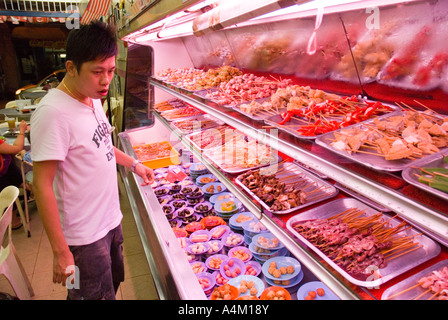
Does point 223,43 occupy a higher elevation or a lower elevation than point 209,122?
higher

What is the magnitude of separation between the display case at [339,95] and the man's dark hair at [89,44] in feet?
2.58

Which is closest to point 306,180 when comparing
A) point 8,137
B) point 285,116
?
point 285,116

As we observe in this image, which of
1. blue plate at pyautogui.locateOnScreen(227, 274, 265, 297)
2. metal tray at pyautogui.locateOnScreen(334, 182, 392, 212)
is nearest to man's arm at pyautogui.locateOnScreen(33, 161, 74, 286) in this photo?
blue plate at pyautogui.locateOnScreen(227, 274, 265, 297)

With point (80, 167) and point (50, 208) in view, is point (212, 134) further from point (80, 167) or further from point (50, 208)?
point (50, 208)

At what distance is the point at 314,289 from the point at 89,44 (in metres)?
2.40

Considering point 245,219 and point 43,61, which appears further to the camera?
point 43,61

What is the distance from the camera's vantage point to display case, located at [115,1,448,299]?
1416mm

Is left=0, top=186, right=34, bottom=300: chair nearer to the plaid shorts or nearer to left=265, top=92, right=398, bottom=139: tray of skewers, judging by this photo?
the plaid shorts

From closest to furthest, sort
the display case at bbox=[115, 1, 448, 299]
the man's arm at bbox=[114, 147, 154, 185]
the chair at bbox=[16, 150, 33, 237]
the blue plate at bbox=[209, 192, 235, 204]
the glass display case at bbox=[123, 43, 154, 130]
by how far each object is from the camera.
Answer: the display case at bbox=[115, 1, 448, 299], the man's arm at bbox=[114, 147, 154, 185], the blue plate at bbox=[209, 192, 235, 204], the chair at bbox=[16, 150, 33, 237], the glass display case at bbox=[123, 43, 154, 130]

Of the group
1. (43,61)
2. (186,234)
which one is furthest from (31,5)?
(186,234)

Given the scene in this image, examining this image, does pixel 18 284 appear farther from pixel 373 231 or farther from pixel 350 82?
pixel 350 82

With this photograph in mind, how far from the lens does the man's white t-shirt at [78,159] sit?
6.56 ft

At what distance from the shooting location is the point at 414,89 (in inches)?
79.6

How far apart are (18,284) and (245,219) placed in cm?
270
